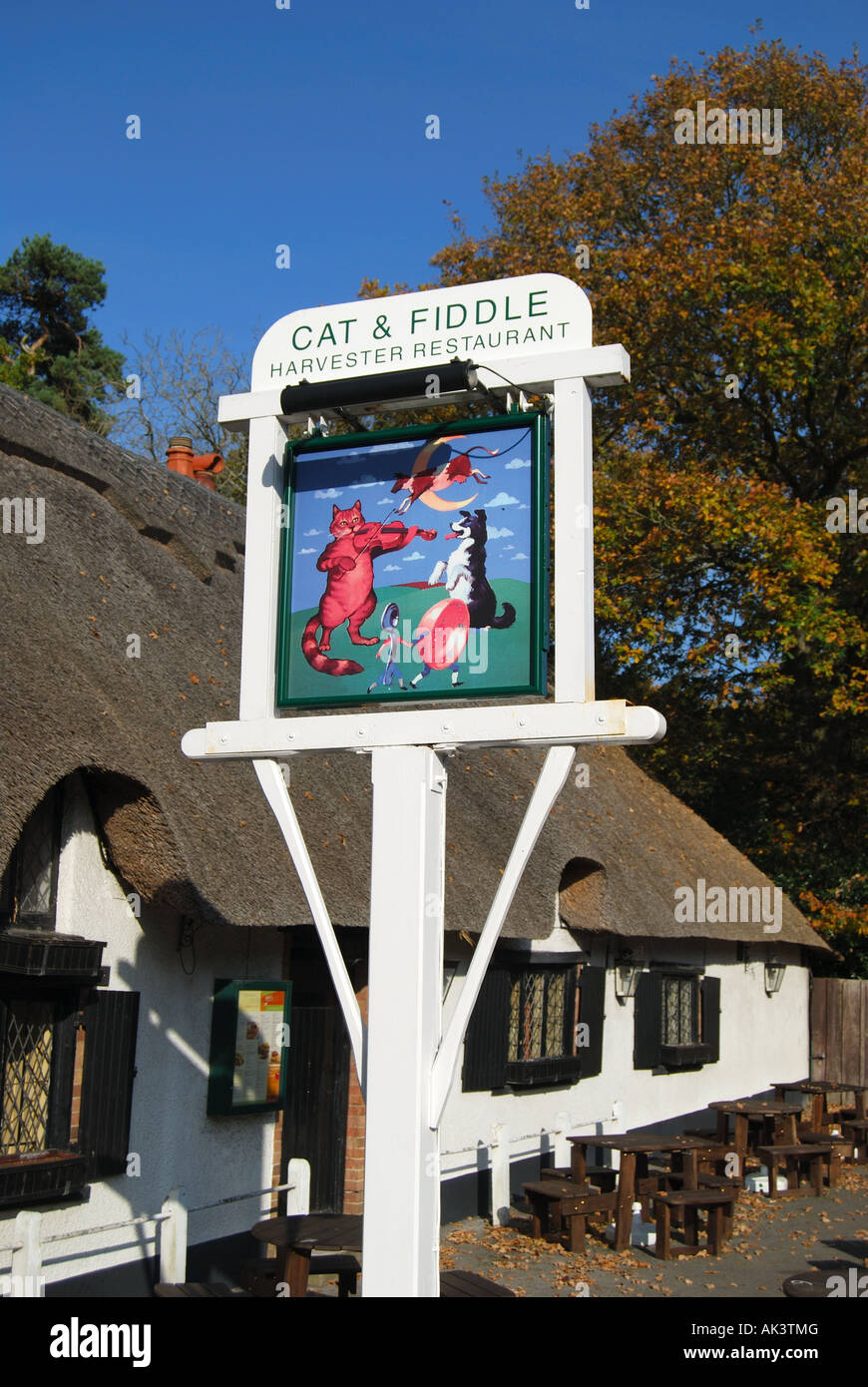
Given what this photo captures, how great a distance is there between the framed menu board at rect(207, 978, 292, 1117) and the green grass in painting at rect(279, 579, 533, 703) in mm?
3331

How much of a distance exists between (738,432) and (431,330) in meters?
16.5

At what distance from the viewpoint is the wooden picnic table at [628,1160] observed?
10.1 meters

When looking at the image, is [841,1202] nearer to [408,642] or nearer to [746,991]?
[746,991]

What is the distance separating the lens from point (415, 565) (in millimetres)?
5543

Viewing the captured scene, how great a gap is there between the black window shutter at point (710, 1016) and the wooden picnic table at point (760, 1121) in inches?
61.5

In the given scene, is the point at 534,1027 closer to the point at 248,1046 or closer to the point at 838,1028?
the point at 248,1046

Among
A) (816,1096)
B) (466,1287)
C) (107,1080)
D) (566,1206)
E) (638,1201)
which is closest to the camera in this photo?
(466,1287)

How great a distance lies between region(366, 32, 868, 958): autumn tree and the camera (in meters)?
18.7

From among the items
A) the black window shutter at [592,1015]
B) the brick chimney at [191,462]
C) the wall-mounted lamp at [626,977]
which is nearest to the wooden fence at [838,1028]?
the wall-mounted lamp at [626,977]

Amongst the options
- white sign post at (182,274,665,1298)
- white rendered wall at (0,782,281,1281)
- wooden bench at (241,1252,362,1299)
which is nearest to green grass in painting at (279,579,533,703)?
white sign post at (182,274,665,1298)

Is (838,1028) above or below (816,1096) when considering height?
above

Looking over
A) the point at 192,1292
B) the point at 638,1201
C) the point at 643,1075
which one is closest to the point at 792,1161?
the point at 643,1075

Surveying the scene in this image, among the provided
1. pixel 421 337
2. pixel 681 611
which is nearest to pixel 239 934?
pixel 421 337

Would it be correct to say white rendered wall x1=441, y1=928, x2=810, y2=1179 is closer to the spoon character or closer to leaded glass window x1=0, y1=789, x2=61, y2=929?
leaded glass window x1=0, y1=789, x2=61, y2=929
